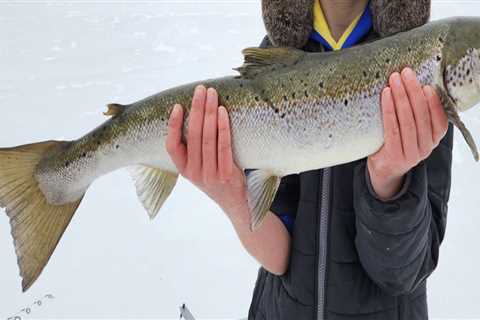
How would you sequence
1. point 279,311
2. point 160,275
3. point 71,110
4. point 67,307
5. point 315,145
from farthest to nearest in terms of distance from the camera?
point 71,110
point 160,275
point 67,307
point 279,311
point 315,145

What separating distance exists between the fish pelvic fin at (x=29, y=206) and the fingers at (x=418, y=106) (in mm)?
1251

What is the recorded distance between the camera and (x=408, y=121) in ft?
4.63

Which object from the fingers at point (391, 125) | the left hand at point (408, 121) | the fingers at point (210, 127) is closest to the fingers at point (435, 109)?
the left hand at point (408, 121)

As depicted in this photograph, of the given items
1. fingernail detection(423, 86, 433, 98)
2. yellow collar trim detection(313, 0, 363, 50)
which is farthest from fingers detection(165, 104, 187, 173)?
fingernail detection(423, 86, 433, 98)

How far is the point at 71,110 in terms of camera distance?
18.9ft

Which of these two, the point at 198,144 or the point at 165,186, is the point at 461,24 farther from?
the point at 165,186

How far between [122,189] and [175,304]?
1403 millimetres

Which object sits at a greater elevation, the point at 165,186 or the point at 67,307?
the point at 165,186

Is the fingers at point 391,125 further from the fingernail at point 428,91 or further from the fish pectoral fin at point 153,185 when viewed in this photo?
the fish pectoral fin at point 153,185

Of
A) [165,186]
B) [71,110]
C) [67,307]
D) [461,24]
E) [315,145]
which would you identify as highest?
[71,110]

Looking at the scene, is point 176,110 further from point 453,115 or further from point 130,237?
point 130,237

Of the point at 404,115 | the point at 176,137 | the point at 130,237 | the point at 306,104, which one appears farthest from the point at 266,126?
the point at 130,237

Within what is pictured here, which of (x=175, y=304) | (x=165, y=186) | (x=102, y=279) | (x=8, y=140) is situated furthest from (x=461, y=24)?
(x=8, y=140)

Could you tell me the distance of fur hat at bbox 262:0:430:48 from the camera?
5.50ft
